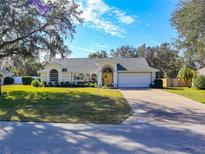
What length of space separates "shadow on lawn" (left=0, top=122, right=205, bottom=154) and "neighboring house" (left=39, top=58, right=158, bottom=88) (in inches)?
1154

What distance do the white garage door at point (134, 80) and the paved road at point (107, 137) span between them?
28.1m

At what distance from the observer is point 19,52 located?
25.2 meters

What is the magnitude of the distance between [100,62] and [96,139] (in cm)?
3283

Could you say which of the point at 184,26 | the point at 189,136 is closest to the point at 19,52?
the point at 184,26

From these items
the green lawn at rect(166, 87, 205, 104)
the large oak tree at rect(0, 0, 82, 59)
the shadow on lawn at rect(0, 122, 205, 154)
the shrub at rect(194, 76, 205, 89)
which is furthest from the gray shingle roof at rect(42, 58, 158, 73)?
the shadow on lawn at rect(0, 122, 205, 154)

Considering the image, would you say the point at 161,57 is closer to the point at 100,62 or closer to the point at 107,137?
the point at 100,62

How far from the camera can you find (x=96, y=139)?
838 centimetres

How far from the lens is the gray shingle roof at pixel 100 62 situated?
40.9 metres

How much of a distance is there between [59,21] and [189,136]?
18.6 m

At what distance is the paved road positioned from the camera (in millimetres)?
7262

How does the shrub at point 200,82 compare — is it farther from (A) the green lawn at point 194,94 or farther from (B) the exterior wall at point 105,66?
(B) the exterior wall at point 105,66

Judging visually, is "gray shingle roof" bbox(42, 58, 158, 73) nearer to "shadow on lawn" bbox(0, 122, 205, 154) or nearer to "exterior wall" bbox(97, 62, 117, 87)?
"exterior wall" bbox(97, 62, 117, 87)

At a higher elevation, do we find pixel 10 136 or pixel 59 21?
pixel 59 21

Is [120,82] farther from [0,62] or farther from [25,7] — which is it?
[25,7]
